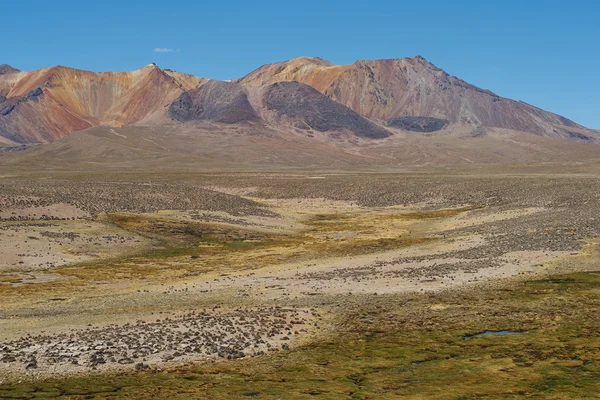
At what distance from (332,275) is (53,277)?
1720 cm

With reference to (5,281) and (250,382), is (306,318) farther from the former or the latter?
(5,281)

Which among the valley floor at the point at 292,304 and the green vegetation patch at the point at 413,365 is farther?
the valley floor at the point at 292,304

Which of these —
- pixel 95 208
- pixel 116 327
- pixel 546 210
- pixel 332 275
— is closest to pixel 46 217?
pixel 95 208

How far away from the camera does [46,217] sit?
6384cm

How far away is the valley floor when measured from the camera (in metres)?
20.7

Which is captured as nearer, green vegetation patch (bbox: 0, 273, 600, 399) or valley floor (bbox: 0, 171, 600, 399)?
green vegetation patch (bbox: 0, 273, 600, 399)

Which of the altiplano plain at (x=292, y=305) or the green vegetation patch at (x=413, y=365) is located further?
the altiplano plain at (x=292, y=305)

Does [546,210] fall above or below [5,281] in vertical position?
above

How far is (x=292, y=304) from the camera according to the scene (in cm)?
3244

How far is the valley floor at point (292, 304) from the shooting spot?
20703mm

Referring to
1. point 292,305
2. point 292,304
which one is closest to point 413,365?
point 292,305

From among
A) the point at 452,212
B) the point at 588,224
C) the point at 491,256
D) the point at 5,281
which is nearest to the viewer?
the point at 5,281

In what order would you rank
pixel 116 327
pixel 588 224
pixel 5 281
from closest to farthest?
pixel 116 327 < pixel 5 281 < pixel 588 224

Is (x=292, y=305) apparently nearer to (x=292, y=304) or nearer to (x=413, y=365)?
(x=292, y=304)
